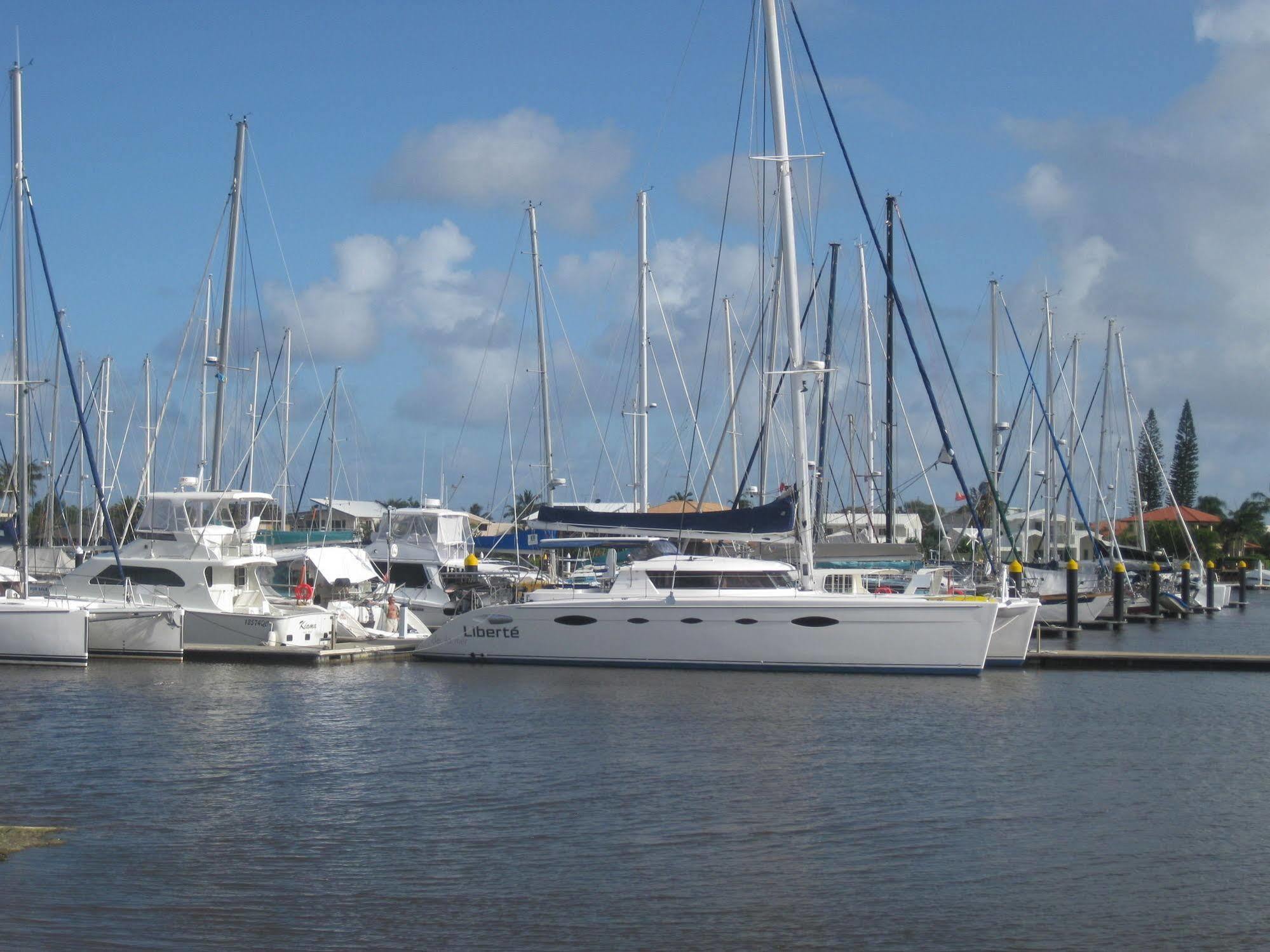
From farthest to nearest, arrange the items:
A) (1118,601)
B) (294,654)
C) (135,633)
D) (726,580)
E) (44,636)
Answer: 1. (1118,601)
2. (294,654)
3. (135,633)
4. (44,636)
5. (726,580)

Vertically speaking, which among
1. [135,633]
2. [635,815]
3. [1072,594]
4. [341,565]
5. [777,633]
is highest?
[341,565]

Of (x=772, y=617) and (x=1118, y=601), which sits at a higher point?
(x=772, y=617)

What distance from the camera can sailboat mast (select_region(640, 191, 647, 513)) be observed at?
4238 cm

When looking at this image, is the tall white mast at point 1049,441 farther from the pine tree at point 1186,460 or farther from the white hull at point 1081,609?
the pine tree at point 1186,460

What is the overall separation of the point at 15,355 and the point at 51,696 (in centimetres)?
1051

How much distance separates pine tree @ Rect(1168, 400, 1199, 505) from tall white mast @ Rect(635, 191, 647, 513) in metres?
87.4

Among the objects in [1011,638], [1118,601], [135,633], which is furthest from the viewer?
[1118,601]

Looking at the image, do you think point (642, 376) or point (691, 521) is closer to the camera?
point (691, 521)

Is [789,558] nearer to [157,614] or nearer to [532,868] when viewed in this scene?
[157,614]

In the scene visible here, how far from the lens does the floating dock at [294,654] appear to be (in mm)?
31812

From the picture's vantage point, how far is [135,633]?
31.7m

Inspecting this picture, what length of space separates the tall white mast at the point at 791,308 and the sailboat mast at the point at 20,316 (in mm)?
17732

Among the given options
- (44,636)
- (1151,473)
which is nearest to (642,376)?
(44,636)

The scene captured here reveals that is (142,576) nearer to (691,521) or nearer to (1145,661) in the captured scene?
(691,521)
